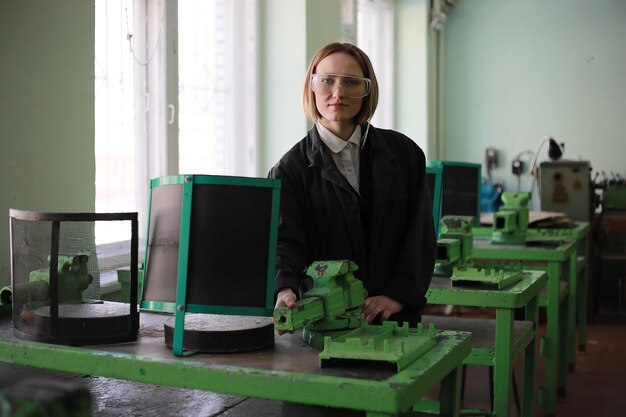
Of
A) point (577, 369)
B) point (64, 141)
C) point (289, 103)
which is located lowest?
point (577, 369)

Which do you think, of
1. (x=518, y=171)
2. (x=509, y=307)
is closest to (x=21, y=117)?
(x=509, y=307)

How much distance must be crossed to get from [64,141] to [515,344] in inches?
61.1

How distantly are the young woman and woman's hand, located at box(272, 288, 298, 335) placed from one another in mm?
228

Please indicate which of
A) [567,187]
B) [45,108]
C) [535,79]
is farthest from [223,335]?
[535,79]

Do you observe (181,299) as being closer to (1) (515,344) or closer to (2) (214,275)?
(2) (214,275)

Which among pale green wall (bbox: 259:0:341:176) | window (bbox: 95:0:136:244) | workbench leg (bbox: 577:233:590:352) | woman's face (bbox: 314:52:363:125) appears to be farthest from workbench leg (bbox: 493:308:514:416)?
workbench leg (bbox: 577:233:590:352)

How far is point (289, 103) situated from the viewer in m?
4.15

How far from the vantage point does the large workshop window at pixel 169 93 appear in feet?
10.2

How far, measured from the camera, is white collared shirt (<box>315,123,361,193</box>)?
183cm

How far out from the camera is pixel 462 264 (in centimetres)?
270

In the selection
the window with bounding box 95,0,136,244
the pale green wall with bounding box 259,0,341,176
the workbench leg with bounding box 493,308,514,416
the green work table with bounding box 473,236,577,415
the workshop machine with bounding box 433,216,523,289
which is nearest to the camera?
the workbench leg with bounding box 493,308,514,416

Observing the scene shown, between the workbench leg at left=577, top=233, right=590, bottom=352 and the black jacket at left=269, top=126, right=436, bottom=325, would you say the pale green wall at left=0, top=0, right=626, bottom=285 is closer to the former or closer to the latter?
the workbench leg at left=577, top=233, right=590, bottom=352

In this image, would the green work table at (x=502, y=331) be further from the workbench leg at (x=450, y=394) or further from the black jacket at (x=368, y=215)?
the workbench leg at (x=450, y=394)

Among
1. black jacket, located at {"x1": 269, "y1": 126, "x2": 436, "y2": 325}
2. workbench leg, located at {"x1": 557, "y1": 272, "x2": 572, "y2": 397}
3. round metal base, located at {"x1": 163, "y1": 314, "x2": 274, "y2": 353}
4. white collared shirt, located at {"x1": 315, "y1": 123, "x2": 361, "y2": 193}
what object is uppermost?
white collared shirt, located at {"x1": 315, "y1": 123, "x2": 361, "y2": 193}
